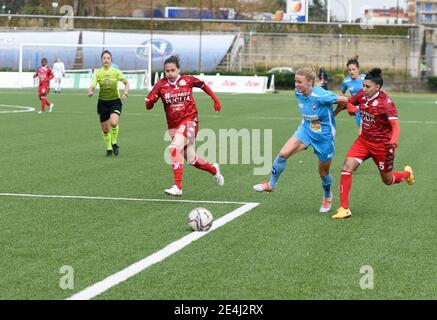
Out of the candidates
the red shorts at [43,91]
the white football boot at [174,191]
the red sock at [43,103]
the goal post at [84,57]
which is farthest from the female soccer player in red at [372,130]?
the goal post at [84,57]

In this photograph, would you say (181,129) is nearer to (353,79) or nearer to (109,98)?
(353,79)

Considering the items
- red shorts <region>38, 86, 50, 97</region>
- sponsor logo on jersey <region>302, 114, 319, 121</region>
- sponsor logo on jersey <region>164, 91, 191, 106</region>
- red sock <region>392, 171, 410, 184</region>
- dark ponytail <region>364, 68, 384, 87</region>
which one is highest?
dark ponytail <region>364, 68, 384, 87</region>

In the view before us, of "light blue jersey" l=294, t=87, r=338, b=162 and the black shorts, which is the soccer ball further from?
the black shorts

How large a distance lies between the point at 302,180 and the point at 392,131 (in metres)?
4.08

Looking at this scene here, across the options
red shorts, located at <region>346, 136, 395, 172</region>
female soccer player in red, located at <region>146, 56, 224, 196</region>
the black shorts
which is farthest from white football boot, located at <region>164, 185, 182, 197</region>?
the black shorts

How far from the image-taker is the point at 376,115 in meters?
11.5

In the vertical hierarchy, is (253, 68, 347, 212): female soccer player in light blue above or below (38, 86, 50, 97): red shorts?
above

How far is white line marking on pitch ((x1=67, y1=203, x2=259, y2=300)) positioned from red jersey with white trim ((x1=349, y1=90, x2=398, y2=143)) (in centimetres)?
196

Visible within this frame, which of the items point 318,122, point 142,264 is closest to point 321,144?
point 318,122

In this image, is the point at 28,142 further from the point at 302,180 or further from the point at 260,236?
the point at 260,236

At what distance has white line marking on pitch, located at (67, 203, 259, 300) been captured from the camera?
731 centimetres

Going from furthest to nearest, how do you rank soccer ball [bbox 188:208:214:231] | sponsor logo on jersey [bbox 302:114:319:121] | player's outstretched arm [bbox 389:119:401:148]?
sponsor logo on jersey [bbox 302:114:319:121] < player's outstretched arm [bbox 389:119:401:148] < soccer ball [bbox 188:208:214:231]

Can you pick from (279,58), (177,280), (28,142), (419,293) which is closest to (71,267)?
(177,280)

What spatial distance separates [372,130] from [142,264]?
170 inches
